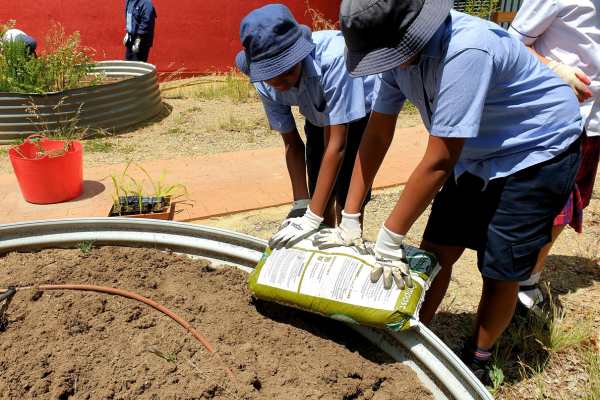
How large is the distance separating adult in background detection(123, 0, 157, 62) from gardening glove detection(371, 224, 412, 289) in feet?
23.6

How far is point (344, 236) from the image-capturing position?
1950 mm

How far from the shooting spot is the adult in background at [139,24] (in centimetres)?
748

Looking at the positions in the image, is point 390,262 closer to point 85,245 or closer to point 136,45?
point 85,245

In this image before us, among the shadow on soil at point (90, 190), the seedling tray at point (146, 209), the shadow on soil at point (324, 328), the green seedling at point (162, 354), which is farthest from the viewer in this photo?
the shadow on soil at point (90, 190)

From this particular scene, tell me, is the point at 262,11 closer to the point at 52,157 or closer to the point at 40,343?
the point at 40,343

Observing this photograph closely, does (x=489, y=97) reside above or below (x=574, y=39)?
below

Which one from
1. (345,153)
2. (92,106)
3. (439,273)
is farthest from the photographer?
(92,106)

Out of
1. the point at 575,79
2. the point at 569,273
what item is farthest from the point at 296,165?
the point at 569,273

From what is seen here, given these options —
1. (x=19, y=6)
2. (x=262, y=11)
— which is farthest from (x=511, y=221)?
(x=19, y=6)

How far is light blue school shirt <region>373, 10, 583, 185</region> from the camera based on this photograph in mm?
1326

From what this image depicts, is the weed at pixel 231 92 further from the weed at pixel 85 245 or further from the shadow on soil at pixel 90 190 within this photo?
the weed at pixel 85 245

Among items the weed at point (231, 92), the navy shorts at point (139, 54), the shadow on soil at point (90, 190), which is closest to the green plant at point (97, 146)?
the shadow on soil at point (90, 190)

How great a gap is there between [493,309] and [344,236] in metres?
0.67

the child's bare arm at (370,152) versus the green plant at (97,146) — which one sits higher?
the child's bare arm at (370,152)
